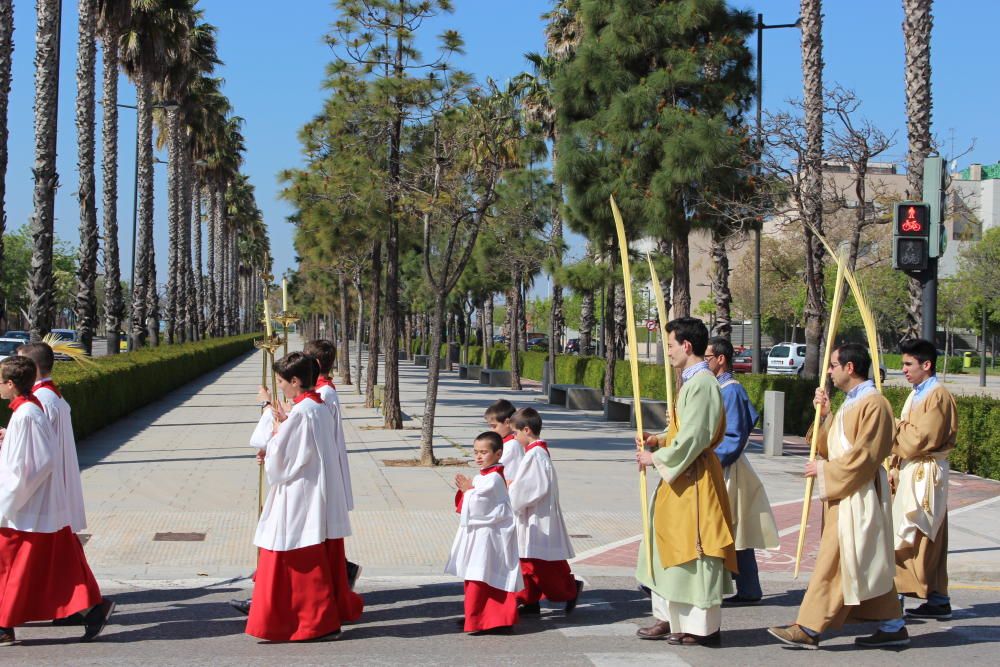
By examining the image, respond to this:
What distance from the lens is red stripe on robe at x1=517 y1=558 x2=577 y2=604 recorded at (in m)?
7.68

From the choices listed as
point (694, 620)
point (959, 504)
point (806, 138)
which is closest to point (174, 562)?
point (694, 620)

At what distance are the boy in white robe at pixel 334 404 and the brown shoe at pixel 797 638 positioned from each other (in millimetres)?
2686

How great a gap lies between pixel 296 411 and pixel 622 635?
235 centimetres

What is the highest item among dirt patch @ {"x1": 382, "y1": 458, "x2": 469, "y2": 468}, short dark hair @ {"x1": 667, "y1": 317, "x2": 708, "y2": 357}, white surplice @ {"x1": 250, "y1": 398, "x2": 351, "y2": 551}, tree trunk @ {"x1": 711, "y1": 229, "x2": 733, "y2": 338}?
tree trunk @ {"x1": 711, "y1": 229, "x2": 733, "y2": 338}

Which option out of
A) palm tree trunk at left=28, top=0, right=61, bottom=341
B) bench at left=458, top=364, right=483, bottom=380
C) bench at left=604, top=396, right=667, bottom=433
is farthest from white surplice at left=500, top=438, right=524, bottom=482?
bench at left=458, top=364, right=483, bottom=380

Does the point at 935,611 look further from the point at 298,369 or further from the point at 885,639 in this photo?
the point at 298,369

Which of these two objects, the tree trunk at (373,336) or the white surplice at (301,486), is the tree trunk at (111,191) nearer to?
the tree trunk at (373,336)

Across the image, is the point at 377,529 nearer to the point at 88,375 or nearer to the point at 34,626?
the point at 34,626

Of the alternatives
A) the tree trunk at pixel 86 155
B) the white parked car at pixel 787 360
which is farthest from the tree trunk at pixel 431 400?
the white parked car at pixel 787 360

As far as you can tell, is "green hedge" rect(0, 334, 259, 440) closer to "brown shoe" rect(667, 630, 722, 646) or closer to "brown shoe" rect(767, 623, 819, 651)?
"brown shoe" rect(667, 630, 722, 646)

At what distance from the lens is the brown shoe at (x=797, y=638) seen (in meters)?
6.73

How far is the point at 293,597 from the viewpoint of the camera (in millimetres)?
6777

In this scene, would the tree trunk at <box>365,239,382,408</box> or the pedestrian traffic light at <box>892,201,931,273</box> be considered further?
the tree trunk at <box>365,239,382,408</box>

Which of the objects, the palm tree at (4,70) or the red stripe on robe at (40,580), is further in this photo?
the palm tree at (4,70)
